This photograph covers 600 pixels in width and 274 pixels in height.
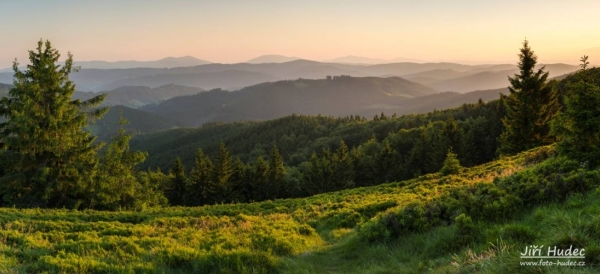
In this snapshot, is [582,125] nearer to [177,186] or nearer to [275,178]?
[275,178]

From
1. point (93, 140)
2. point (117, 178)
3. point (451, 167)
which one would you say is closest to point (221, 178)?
point (117, 178)

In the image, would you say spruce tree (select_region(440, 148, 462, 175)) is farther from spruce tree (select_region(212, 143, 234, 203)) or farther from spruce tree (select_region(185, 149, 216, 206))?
spruce tree (select_region(185, 149, 216, 206))

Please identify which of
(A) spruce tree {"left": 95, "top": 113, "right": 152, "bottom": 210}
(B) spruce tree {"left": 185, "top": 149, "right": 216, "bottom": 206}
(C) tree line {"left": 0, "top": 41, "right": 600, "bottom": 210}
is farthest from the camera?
(B) spruce tree {"left": 185, "top": 149, "right": 216, "bottom": 206}

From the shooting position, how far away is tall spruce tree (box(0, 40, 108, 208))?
25359 mm

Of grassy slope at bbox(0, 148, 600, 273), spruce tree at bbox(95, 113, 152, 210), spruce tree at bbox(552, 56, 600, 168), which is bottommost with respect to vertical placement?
spruce tree at bbox(95, 113, 152, 210)

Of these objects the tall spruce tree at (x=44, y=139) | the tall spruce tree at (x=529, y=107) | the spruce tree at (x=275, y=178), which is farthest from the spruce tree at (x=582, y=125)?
the spruce tree at (x=275, y=178)

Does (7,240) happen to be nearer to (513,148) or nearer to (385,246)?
(385,246)

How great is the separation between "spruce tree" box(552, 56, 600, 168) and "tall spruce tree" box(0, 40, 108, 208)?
1231 inches

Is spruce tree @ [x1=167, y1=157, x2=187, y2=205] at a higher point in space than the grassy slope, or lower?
lower

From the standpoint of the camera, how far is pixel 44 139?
25.7m

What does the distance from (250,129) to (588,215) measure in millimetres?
191977

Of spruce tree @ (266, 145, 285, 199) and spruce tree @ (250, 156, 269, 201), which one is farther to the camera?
spruce tree @ (266, 145, 285, 199)

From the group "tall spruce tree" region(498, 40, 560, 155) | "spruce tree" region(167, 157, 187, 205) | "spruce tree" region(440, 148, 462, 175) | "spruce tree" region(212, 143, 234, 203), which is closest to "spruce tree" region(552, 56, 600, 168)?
"spruce tree" region(440, 148, 462, 175)

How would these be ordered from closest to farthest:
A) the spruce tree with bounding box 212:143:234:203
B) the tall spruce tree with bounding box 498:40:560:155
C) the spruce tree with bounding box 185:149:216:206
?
the tall spruce tree with bounding box 498:40:560:155 < the spruce tree with bounding box 185:149:216:206 < the spruce tree with bounding box 212:143:234:203
